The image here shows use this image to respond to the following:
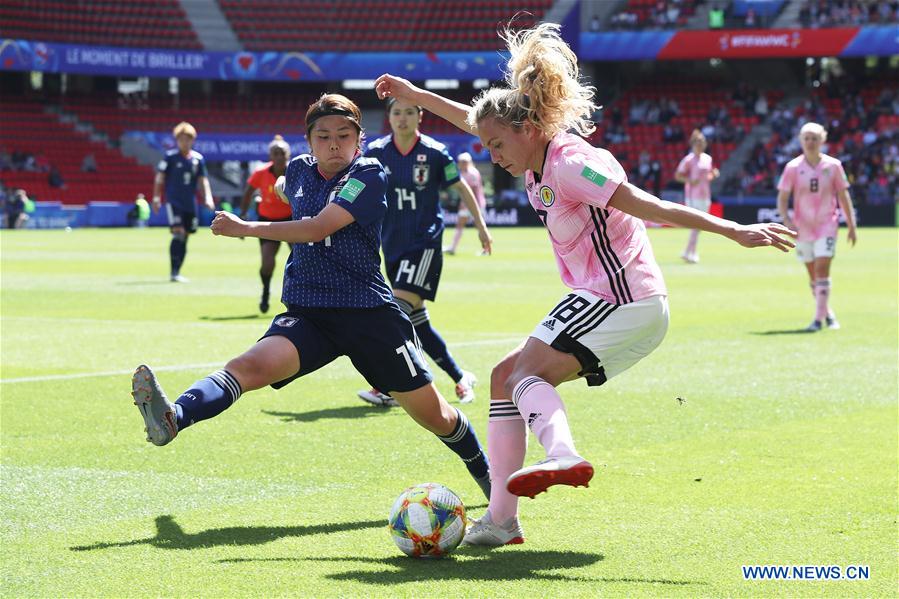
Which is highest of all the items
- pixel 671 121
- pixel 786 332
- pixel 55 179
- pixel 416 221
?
pixel 671 121

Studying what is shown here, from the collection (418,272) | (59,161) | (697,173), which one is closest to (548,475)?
(418,272)

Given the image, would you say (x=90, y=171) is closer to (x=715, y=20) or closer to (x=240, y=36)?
(x=240, y=36)

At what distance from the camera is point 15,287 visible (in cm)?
2092

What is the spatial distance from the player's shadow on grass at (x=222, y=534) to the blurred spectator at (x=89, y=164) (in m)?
49.6

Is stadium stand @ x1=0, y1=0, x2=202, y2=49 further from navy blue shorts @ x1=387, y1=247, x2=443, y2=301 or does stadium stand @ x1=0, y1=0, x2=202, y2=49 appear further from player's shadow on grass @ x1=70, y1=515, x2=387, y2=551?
player's shadow on grass @ x1=70, y1=515, x2=387, y2=551

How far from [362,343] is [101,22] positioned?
5566 centimetres

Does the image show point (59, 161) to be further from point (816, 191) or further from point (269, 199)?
point (816, 191)

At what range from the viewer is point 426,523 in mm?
5375

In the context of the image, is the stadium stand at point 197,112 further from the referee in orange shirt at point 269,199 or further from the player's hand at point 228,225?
the player's hand at point 228,225

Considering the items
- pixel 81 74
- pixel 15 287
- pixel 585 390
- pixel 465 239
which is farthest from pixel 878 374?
pixel 81 74

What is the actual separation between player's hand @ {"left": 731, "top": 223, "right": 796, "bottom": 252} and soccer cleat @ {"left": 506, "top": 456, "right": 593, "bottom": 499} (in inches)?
44.4

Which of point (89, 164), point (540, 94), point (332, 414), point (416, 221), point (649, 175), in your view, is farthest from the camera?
point (89, 164)

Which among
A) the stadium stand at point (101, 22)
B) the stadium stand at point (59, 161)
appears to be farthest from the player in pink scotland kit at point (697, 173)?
the stadium stand at point (101, 22)

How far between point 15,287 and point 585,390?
13.5 meters
